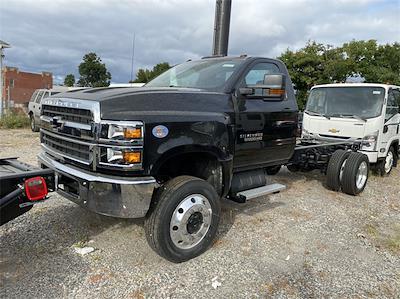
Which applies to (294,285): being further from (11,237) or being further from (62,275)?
(11,237)

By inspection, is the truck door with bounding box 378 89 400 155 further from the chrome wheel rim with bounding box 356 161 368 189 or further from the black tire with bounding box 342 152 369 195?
the black tire with bounding box 342 152 369 195

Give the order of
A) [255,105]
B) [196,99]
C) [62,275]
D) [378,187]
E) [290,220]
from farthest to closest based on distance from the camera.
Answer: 1. [378,187]
2. [290,220]
3. [255,105]
4. [196,99]
5. [62,275]

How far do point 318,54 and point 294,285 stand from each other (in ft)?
63.1

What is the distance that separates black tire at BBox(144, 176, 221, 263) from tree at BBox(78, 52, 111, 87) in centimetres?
3763

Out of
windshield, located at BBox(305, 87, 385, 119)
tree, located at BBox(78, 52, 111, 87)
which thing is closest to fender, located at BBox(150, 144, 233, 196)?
windshield, located at BBox(305, 87, 385, 119)

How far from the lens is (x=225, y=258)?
3.81 metres

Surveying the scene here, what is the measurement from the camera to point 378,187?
7508 mm

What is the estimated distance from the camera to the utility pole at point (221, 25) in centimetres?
1049

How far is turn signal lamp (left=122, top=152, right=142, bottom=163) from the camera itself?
3111 millimetres

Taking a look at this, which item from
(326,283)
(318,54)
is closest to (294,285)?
(326,283)

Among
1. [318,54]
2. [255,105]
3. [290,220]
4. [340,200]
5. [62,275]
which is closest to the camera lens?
[62,275]

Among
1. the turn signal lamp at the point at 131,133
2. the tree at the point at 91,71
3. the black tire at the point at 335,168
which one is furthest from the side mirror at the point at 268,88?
the tree at the point at 91,71

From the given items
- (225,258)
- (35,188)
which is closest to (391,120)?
(225,258)

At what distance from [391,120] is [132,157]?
697 centimetres
